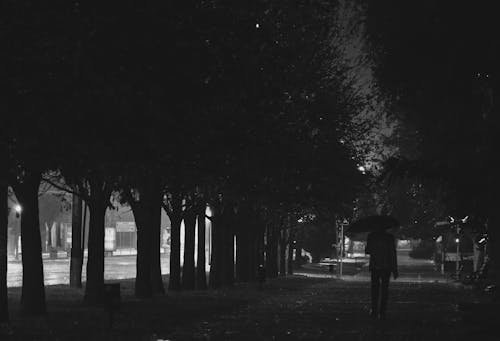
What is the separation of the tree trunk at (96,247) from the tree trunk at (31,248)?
497cm

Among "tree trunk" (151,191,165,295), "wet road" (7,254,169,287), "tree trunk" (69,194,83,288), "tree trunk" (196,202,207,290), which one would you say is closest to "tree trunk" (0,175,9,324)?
"tree trunk" (151,191,165,295)

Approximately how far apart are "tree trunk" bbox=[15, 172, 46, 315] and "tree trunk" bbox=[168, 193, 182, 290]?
14.4 meters

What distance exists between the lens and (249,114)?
22.8 metres

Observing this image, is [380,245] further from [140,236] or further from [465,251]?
[465,251]

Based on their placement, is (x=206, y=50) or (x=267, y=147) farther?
(x=267, y=147)

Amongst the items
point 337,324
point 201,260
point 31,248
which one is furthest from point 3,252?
point 201,260

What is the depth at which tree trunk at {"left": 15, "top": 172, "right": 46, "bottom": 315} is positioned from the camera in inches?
1009

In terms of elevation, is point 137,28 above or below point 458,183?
above

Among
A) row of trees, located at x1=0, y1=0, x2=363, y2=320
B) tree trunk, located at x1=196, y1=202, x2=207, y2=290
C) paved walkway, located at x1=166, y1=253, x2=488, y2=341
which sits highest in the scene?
row of trees, located at x1=0, y1=0, x2=363, y2=320

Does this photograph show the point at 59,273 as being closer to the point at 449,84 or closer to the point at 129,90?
the point at 449,84

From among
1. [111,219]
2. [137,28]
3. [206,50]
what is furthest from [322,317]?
[111,219]

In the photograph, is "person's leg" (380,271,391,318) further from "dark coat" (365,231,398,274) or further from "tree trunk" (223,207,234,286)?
"tree trunk" (223,207,234,286)

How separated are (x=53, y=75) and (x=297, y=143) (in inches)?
816

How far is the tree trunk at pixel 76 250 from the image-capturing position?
145 feet
